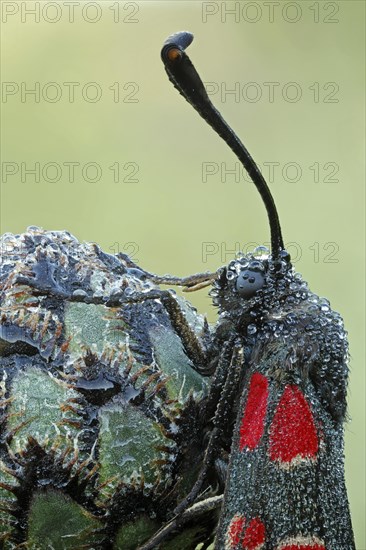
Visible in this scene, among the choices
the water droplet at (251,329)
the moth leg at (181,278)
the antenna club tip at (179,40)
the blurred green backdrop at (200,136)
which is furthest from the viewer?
the blurred green backdrop at (200,136)

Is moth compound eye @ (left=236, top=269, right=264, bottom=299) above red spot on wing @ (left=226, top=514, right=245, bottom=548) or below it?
above

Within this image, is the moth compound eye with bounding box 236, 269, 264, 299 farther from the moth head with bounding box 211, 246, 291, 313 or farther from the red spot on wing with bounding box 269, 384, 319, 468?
the red spot on wing with bounding box 269, 384, 319, 468

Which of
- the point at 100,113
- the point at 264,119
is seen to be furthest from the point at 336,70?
the point at 100,113

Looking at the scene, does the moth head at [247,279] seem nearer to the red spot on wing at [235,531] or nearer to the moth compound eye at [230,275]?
→ the moth compound eye at [230,275]

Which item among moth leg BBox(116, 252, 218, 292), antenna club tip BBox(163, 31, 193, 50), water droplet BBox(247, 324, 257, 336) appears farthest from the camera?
moth leg BBox(116, 252, 218, 292)

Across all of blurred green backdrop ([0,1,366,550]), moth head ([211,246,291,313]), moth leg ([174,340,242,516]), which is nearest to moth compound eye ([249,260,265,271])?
moth head ([211,246,291,313])

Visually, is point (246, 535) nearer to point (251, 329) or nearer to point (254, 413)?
point (254, 413)

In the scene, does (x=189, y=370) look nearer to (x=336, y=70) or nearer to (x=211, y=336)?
(x=211, y=336)

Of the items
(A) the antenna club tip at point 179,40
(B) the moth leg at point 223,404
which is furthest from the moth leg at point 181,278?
(A) the antenna club tip at point 179,40
